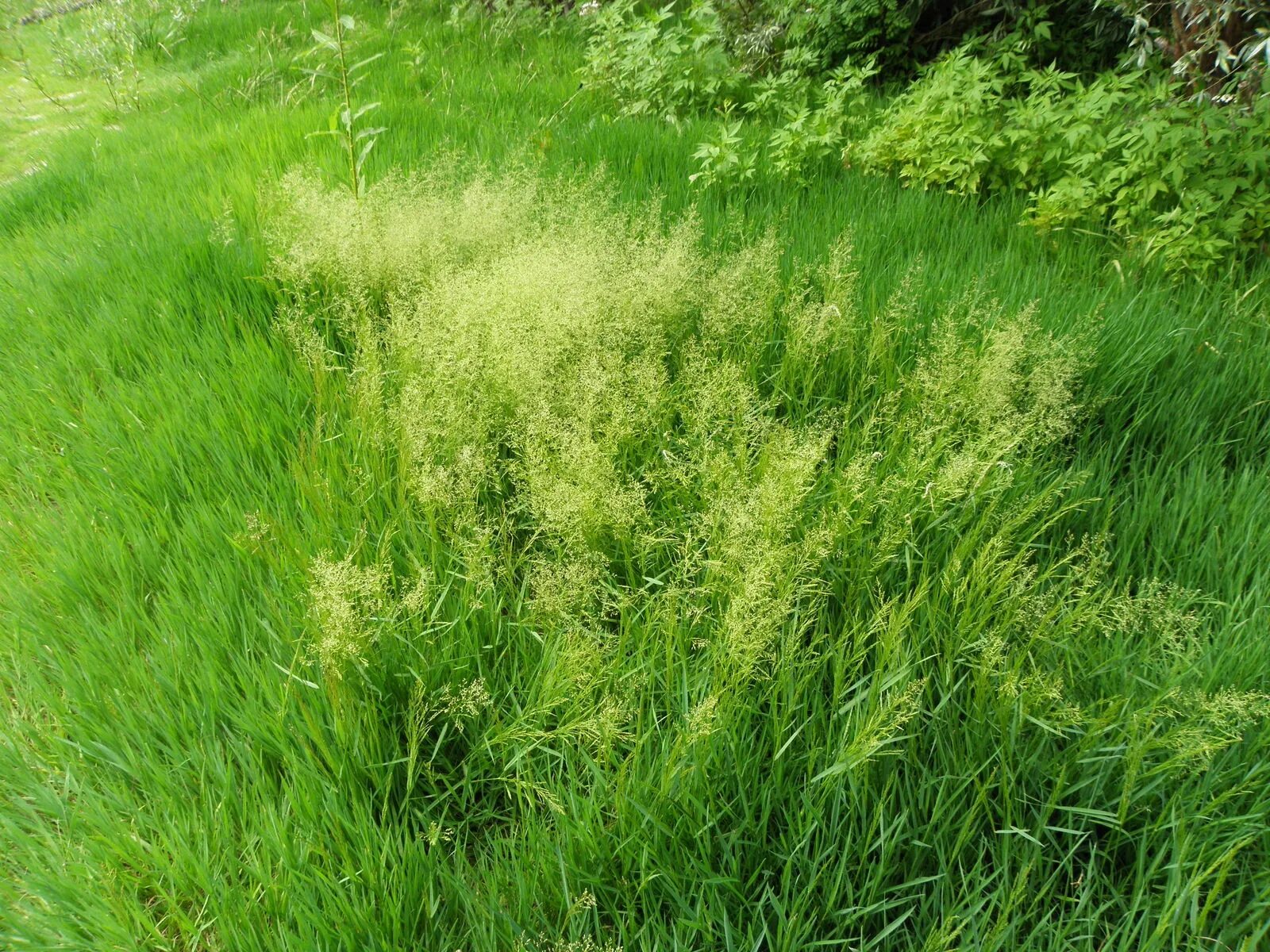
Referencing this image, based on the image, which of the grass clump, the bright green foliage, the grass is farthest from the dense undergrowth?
the grass clump

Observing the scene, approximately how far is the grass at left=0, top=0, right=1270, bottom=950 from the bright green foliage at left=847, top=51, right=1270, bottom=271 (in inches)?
8.6

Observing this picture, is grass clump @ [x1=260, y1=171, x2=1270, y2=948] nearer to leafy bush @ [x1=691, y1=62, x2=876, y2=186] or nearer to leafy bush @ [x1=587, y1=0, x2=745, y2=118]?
leafy bush @ [x1=691, y1=62, x2=876, y2=186]

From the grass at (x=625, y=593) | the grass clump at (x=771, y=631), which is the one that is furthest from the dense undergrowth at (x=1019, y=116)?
the grass clump at (x=771, y=631)

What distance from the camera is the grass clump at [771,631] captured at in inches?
52.0

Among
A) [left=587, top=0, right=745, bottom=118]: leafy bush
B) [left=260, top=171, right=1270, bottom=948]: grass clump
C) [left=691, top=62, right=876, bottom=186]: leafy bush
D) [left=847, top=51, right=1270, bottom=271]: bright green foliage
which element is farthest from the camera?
[left=587, top=0, right=745, bottom=118]: leafy bush

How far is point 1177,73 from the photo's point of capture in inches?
136

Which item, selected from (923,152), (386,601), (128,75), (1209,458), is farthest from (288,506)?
(128,75)

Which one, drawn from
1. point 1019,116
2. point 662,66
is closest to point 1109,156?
point 1019,116

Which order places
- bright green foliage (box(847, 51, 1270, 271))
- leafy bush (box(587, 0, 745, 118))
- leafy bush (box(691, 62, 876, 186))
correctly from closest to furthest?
bright green foliage (box(847, 51, 1270, 271))
leafy bush (box(691, 62, 876, 186))
leafy bush (box(587, 0, 745, 118))

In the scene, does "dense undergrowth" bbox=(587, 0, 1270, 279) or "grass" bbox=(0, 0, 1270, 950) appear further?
"dense undergrowth" bbox=(587, 0, 1270, 279)

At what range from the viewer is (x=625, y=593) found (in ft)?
6.14

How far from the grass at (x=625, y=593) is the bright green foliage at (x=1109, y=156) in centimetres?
22

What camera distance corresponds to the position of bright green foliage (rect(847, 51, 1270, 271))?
3021 millimetres

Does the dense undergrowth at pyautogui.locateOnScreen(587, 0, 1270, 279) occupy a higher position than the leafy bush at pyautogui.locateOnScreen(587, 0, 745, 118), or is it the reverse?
the leafy bush at pyautogui.locateOnScreen(587, 0, 745, 118)
